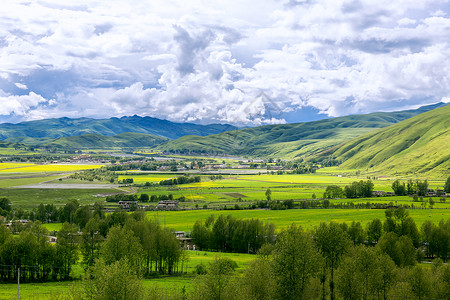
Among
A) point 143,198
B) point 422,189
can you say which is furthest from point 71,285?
point 422,189

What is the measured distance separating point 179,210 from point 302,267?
9353cm

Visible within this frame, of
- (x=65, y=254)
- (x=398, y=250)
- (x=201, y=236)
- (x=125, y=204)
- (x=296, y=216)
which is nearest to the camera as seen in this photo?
(x=398, y=250)

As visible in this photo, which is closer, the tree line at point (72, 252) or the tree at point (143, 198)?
the tree line at point (72, 252)

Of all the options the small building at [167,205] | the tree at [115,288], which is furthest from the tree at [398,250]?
the small building at [167,205]

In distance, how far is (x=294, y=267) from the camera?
5144cm

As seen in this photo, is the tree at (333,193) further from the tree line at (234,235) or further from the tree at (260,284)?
the tree at (260,284)

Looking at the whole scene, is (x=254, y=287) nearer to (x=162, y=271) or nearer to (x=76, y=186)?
(x=162, y=271)

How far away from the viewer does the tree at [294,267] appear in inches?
1976

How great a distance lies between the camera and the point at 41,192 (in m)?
172

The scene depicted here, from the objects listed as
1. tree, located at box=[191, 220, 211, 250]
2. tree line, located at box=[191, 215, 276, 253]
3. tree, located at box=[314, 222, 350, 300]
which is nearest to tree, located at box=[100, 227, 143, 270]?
tree, located at box=[191, 220, 211, 250]

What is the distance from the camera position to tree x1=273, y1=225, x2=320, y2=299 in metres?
50.2

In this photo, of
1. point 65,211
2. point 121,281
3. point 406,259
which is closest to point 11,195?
point 65,211

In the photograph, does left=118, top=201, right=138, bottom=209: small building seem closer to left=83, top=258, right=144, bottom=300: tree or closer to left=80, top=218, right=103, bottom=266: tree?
left=80, top=218, right=103, bottom=266: tree

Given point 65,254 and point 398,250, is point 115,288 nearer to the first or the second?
point 65,254
